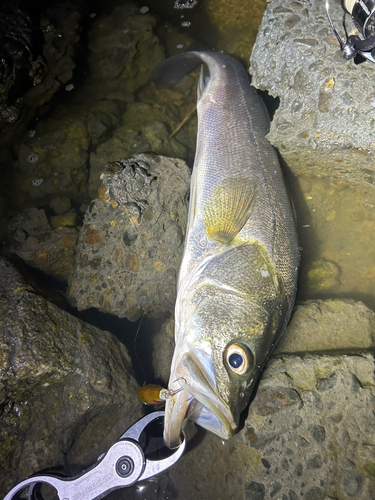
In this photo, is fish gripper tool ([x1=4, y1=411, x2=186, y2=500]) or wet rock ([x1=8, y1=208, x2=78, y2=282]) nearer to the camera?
fish gripper tool ([x1=4, y1=411, x2=186, y2=500])

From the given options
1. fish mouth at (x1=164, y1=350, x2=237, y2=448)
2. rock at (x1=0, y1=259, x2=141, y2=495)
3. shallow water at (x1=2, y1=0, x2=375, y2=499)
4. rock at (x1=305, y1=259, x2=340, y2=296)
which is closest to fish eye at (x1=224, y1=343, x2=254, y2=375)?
fish mouth at (x1=164, y1=350, x2=237, y2=448)

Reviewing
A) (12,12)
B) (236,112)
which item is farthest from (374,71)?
(12,12)

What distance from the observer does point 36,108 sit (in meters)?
3.70

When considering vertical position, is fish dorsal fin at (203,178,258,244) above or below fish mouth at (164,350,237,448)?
above

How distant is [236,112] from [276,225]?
4.32 ft

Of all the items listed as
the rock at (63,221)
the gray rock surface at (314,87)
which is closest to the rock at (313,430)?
the gray rock surface at (314,87)

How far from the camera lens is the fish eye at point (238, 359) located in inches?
76.9

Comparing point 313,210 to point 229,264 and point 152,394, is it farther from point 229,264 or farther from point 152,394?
point 152,394

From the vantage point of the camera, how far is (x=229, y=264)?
231cm

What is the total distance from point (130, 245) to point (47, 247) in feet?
3.82

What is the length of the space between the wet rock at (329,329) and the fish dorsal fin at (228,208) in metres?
1.16

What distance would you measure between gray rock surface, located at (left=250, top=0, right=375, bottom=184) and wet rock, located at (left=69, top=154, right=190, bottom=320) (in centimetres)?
136

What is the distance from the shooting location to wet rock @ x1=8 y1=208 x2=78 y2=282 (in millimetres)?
3391

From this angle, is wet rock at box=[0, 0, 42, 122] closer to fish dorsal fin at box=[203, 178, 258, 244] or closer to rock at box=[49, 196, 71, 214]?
rock at box=[49, 196, 71, 214]
